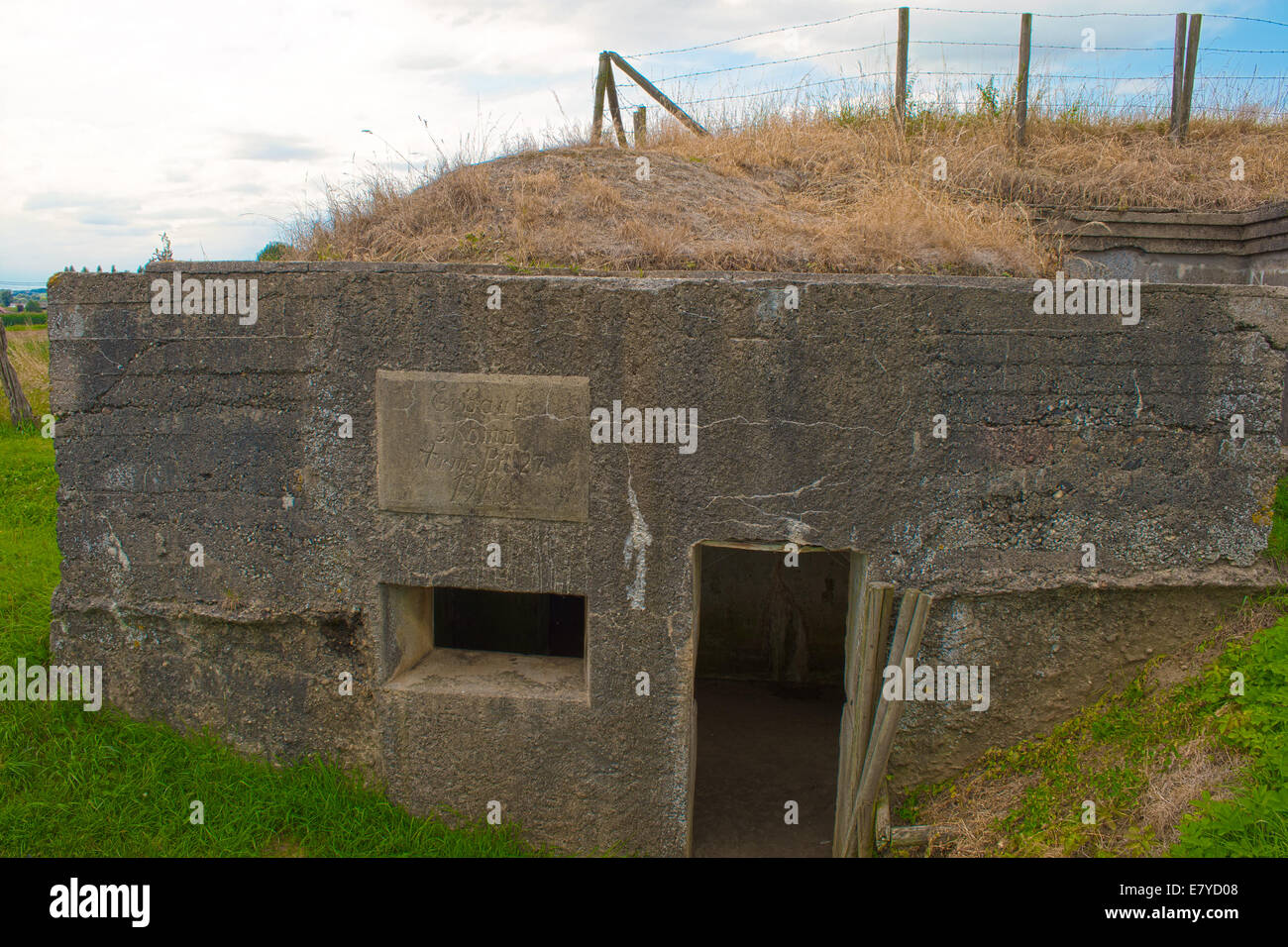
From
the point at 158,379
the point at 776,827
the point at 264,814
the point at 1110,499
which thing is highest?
the point at 158,379

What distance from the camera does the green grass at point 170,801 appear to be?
3615 millimetres

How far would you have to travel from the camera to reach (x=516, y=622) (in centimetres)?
620

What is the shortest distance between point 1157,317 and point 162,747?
4.74 metres

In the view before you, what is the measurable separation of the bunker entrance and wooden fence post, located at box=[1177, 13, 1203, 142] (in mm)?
4740

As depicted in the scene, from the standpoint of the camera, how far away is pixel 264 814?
371 centimetres

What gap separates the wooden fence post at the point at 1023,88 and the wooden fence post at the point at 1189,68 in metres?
1.34

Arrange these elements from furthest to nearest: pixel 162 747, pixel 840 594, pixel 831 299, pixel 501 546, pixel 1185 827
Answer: pixel 840 594, pixel 162 747, pixel 501 546, pixel 831 299, pixel 1185 827

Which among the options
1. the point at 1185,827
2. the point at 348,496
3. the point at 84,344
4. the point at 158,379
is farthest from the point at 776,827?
the point at 84,344

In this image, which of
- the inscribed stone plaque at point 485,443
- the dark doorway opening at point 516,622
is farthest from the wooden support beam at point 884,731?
the dark doorway opening at point 516,622

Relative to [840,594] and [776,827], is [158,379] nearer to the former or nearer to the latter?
[776,827]
